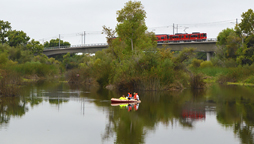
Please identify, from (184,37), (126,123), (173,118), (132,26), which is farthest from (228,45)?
(126,123)

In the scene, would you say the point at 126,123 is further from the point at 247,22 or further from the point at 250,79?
the point at 247,22

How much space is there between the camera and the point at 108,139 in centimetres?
1600

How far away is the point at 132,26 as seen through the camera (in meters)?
51.9

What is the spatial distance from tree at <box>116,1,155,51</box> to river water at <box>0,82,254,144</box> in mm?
23757

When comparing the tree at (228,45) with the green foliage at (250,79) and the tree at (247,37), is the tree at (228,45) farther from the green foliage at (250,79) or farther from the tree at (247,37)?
the green foliage at (250,79)

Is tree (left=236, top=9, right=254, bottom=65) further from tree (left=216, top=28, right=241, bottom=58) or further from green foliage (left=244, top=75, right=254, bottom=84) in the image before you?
green foliage (left=244, top=75, right=254, bottom=84)

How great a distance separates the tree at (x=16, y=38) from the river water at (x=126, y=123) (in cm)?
8992

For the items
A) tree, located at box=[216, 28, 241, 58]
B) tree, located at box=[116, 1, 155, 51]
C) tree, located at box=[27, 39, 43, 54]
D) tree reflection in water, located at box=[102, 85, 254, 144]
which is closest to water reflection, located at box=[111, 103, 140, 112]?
tree reflection in water, located at box=[102, 85, 254, 144]

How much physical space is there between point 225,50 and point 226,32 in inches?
264

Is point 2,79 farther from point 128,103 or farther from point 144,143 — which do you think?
point 144,143

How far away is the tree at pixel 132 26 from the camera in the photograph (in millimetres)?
51344

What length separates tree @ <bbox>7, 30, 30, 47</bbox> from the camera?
11439cm

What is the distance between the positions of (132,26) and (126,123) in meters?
33.3

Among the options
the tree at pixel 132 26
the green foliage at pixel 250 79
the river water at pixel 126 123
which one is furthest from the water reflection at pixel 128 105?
the green foliage at pixel 250 79
